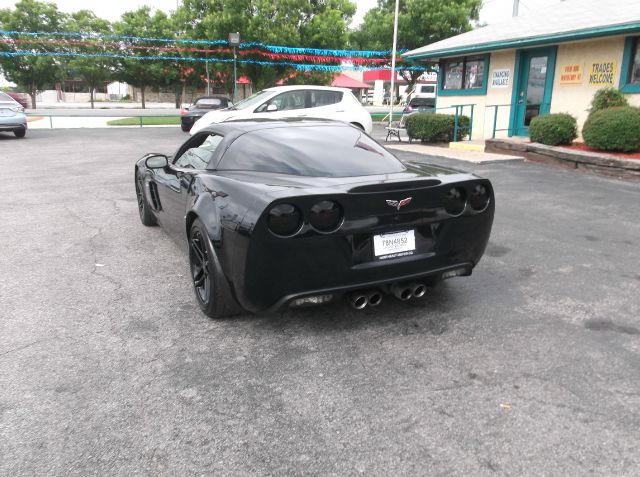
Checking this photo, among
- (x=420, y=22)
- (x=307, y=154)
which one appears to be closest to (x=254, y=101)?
(x=307, y=154)

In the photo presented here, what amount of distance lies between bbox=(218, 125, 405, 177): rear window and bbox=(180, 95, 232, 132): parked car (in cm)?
1737

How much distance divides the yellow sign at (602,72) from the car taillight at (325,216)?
A: 11.9m

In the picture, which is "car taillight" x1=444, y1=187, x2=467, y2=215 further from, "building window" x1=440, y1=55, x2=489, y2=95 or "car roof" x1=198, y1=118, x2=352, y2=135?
"building window" x1=440, y1=55, x2=489, y2=95

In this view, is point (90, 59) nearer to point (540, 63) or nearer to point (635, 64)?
point (540, 63)

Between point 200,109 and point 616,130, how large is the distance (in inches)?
605

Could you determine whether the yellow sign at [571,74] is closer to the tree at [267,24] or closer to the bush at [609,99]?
the bush at [609,99]

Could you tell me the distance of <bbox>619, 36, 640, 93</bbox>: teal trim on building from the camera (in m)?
11.9

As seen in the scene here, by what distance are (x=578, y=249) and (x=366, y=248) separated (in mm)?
3098

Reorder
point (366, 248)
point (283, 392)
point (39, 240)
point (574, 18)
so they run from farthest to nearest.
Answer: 1. point (574, 18)
2. point (39, 240)
3. point (366, 248)
4. point (283, 392)

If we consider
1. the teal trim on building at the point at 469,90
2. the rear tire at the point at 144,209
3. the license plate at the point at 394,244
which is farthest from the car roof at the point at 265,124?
the teal trim on building at the point at 469,90

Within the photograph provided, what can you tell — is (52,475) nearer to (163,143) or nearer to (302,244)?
(302,244)

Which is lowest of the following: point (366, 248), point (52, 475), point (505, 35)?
point (52, 475)

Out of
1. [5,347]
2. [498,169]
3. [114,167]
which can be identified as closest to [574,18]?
[498,169]

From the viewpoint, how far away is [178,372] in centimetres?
304
